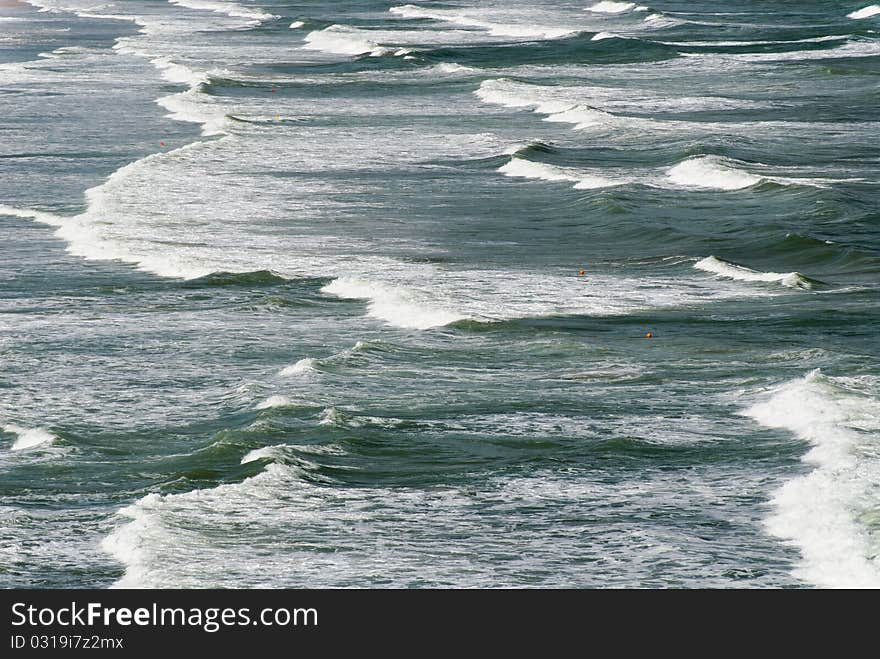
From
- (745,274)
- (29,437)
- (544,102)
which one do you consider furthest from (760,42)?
(29,437)

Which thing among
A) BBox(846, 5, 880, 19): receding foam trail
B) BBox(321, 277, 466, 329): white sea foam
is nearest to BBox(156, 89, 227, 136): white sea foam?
BBox(321, 277, 466, 329): white sea foam

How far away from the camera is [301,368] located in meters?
20.9

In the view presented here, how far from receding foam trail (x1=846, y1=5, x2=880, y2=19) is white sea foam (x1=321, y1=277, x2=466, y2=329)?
66.1 metres

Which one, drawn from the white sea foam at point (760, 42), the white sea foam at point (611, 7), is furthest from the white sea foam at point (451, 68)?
the white sea foam at point (611, 7)

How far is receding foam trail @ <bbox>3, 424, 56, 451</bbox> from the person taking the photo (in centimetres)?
1805

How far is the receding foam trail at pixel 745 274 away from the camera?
25939 mm

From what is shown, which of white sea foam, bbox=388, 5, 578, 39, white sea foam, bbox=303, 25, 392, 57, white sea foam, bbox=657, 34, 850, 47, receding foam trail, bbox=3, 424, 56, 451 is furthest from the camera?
white sea foam, bbox=388, 5, 578, 39

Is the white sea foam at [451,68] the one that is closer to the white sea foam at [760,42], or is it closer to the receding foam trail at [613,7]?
the white sea foam at [760,42]

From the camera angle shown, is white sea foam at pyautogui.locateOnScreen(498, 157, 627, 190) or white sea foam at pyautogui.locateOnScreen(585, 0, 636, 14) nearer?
white sea foam at pyautogui.locateOnScreen(498, 157, 627, 190)

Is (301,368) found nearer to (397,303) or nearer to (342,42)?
(397,303)

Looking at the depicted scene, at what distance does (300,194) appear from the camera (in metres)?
35.6

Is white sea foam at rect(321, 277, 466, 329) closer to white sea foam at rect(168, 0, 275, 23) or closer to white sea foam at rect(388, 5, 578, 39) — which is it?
white sea foam at rect(388, 5, 578, 39)

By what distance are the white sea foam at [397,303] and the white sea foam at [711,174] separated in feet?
41.4

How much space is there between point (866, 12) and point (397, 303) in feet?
228
